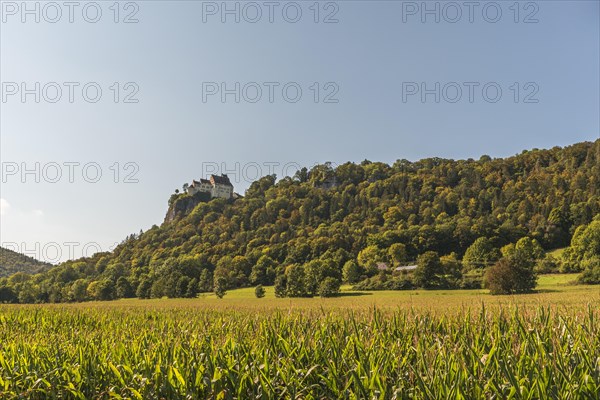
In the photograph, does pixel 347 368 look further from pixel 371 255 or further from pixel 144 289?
pixel 371 255

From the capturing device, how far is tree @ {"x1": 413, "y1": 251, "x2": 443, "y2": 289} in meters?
93.7

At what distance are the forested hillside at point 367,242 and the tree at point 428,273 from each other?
0.80 feet

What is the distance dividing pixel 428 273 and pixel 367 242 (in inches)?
2047

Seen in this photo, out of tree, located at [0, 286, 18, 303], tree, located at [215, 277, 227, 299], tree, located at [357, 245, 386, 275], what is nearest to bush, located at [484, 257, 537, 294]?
tree, located at [357, 245, 386, 275]

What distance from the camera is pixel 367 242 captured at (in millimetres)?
146250

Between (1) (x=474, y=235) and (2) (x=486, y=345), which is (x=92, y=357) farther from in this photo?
(1) (x=474, y=235)

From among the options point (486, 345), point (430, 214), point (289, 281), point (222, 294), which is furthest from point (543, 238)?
point (486, 345)

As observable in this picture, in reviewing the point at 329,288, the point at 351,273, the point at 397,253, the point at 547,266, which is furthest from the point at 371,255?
the point at 547,266

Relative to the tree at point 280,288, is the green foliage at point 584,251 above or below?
above

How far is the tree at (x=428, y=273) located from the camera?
93.7 metres

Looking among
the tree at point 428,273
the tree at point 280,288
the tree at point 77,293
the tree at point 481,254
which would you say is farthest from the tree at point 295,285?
the tree at point 77,293

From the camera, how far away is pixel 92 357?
7.06 meters

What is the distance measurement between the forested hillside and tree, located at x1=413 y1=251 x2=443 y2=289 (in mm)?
244

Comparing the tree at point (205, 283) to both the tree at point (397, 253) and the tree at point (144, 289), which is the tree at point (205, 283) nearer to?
the tree at point (144, 289)
